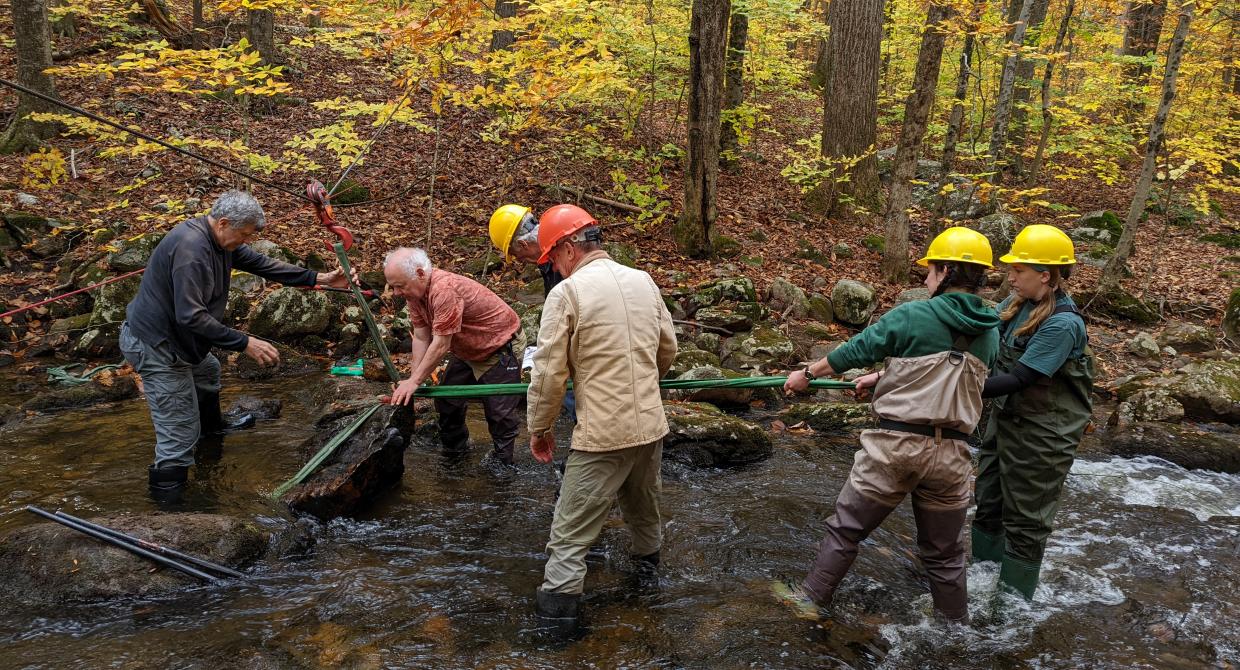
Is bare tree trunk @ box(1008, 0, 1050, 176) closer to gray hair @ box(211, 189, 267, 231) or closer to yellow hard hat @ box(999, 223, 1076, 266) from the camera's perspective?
yellow hard hat @ box(999, 223, 1076, 266)

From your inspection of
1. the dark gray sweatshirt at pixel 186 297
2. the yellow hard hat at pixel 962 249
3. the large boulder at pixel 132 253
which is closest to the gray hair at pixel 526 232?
the dark gray sweatshirt at pixel 186 297

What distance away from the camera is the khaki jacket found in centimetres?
352

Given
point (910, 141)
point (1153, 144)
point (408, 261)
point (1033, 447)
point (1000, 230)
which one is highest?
point (1153, 144)

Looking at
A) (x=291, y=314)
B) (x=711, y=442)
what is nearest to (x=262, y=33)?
(x=291, y=314)

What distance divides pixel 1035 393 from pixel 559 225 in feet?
9.02

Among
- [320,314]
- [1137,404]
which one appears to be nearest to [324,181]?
[320,314]

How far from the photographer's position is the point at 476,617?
400 centimetres

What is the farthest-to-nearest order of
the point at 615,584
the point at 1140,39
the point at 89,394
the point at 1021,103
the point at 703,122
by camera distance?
the point at 1140,39, the point at 1021,103, the point at 703,122, the point at 89,394, the point at 615,584

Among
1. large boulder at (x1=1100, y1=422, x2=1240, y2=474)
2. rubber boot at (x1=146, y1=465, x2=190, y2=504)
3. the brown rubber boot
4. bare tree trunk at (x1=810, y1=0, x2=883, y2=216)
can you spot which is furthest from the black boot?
bare tree trunk at (x1=810, y1=0, x2=883, y2=216)

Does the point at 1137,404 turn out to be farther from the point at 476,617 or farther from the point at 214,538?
the point at 214,538

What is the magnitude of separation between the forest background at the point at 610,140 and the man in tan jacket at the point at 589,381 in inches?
197

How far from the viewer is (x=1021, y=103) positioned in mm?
16109

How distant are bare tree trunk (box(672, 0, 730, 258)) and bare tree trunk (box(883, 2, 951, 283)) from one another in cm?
266

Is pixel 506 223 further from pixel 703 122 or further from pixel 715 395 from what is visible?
pixel 703 122
